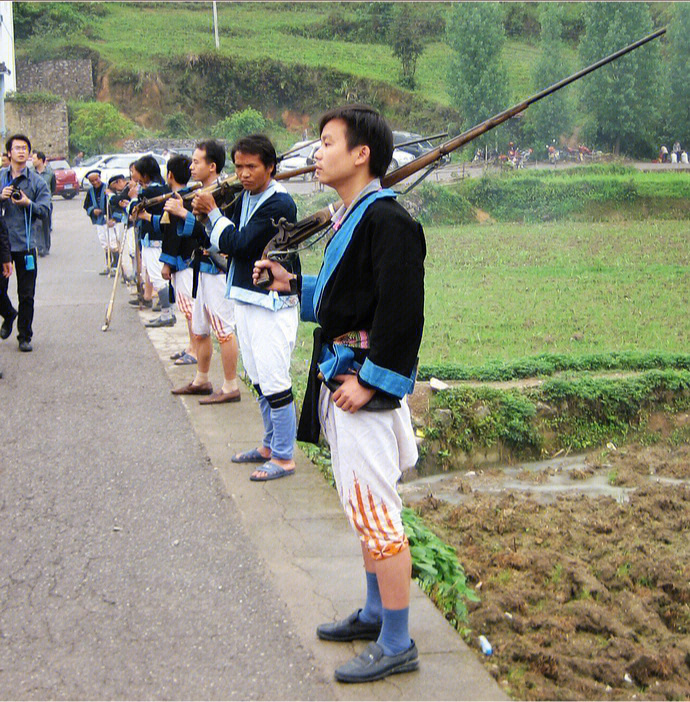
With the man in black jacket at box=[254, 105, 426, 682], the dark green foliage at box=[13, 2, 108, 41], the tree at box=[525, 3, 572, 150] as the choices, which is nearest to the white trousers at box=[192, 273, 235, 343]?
the man in black jacket at box=[254, 105, 426, 682]

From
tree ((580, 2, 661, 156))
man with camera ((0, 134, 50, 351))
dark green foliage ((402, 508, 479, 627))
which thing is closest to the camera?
dark green foliage ((402, 508, 479, 627))

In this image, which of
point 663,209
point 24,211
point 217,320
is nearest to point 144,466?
point 217,320

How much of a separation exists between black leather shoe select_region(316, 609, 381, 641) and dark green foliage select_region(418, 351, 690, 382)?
5.97 meters

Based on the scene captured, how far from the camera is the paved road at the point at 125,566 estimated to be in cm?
363

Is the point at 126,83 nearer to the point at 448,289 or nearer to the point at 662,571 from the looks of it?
the point at 448,289

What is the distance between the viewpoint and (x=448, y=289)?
50.7 ft

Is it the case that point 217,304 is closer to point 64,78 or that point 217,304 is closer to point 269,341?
point 269,341

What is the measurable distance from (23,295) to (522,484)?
16.1 feet

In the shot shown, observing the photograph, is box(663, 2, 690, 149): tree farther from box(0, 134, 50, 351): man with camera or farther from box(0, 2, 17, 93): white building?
box(0, 2, 17, 93): white building

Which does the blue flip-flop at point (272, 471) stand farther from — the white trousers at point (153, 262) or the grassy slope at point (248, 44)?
the grassy slope at point (248, 44)

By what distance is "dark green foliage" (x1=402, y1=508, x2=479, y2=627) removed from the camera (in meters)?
4.42

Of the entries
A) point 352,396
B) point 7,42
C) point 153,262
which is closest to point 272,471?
point 352,396

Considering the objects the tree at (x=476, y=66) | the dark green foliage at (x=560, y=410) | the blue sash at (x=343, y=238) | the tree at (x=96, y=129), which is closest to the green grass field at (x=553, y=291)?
the dark green foliage at (x=560, y=410)

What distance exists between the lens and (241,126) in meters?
38.3
